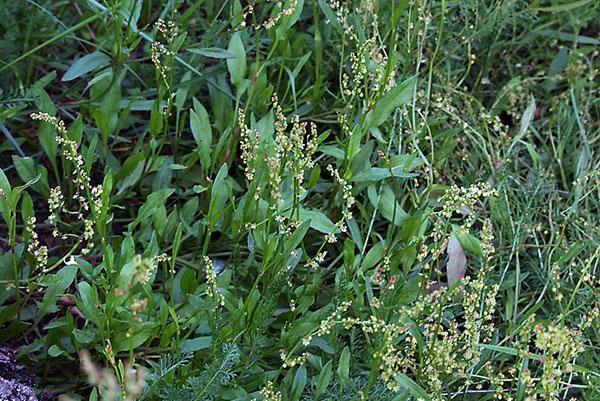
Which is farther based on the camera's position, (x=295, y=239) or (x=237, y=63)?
(x=237, y=63)

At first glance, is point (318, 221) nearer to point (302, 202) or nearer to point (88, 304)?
point (302, 202)

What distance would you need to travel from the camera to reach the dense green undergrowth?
1962 millimetres

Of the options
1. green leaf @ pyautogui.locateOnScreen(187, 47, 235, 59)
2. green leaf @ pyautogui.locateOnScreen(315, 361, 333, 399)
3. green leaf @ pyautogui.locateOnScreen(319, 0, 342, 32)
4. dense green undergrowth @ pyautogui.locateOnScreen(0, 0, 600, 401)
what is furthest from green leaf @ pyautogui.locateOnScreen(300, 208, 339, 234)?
green leaf @ pyautogui.locateOnScreen(319, 0, 342, 32)

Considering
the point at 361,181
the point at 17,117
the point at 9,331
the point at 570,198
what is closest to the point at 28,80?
the point at 17,117

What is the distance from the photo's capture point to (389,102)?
91.8 inches

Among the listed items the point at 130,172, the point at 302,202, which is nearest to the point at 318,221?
the point at 302,202

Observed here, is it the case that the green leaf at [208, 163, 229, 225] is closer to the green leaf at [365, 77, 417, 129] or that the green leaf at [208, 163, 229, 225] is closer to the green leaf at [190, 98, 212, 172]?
the green leaf at [190, 98, 212, 172]

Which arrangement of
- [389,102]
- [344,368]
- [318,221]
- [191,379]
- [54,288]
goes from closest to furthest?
[191,379] → [344,368] → [54,288] → [318,221] → [389,102]

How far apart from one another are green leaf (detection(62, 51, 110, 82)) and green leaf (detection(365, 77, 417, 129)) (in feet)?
2.46

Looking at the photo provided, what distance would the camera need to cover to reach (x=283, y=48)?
258 cm

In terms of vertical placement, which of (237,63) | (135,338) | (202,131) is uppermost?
(237,63)

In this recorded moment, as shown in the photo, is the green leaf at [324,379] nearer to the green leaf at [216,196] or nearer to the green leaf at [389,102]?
the green leaf at [216,196]

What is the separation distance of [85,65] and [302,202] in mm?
701

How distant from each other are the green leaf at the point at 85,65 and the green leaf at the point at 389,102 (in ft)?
2.46
